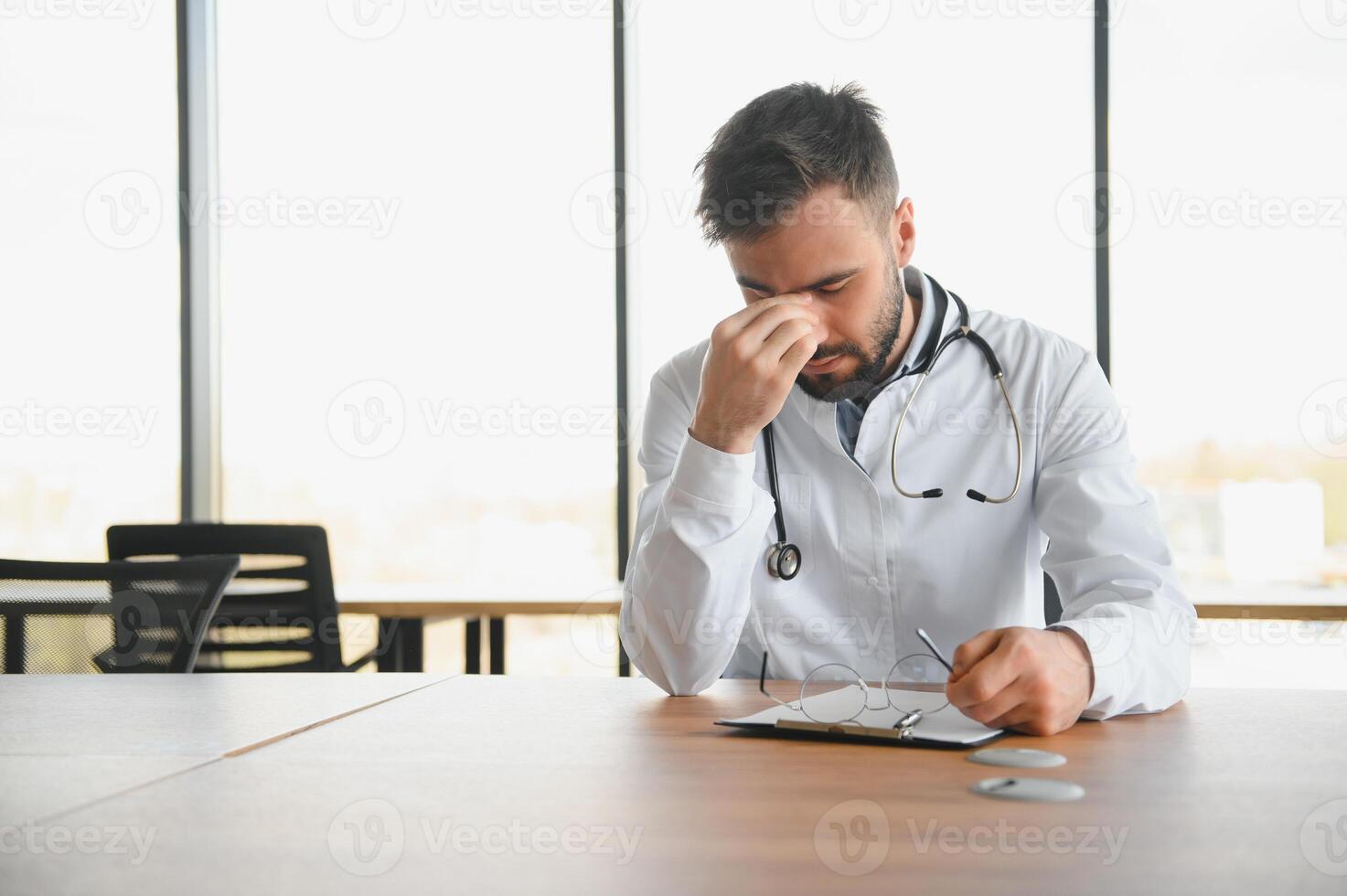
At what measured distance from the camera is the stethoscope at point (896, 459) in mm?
1632

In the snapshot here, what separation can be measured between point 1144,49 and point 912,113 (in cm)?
74

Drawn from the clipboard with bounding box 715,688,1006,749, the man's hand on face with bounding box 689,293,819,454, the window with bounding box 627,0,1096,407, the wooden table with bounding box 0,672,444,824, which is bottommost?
the wooden table with bounding box 0,672,444,824

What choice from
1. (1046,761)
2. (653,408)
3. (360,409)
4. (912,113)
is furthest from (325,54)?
(1046,761)

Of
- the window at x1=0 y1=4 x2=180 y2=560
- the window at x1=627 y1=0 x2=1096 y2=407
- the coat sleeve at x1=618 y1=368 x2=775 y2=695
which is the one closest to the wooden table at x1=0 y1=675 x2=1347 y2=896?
the coat sleeve at x1=618 y1=368 x2=775 y2=695

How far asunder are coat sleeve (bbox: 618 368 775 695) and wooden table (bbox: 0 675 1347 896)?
0.26 m

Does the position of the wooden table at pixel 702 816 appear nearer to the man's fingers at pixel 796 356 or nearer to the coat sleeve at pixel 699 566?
the coat sleeve at pixel 699 566

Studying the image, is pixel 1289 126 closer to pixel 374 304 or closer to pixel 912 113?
pixel 912 113

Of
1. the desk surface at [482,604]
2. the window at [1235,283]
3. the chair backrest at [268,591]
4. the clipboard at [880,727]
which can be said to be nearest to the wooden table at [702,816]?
the clipboard at [880,727]

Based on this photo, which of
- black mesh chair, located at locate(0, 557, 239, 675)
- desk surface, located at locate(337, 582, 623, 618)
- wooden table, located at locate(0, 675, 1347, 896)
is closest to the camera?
wooden table, located at locate(0, 675, 1347, 896)

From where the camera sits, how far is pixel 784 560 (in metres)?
1.64

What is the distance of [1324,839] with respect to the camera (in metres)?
0.74

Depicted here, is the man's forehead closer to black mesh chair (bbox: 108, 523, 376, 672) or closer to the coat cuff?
the coat cuff

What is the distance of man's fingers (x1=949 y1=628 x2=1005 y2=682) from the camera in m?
1.08

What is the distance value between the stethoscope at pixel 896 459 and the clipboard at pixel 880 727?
44cm
